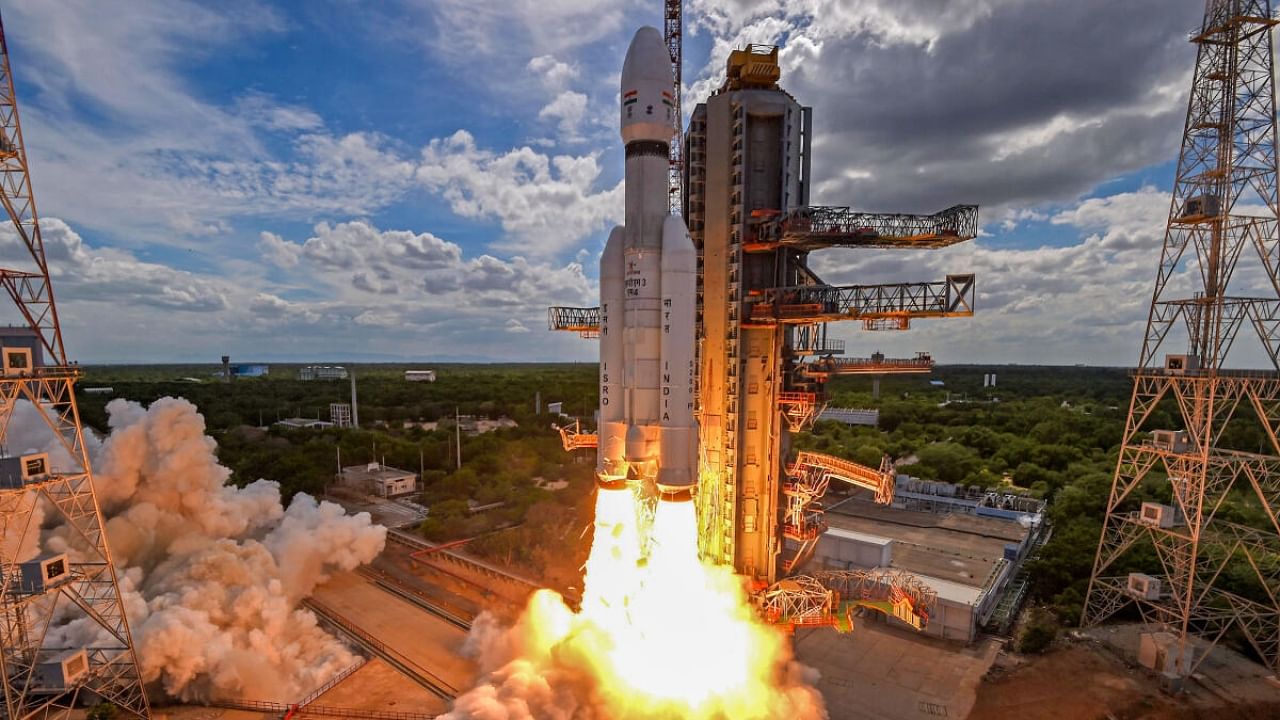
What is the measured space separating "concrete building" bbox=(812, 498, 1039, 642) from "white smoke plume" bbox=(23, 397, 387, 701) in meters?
23.7

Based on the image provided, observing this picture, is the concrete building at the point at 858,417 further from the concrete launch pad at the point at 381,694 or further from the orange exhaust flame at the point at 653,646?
the concrete launch pad at the point at 381,694

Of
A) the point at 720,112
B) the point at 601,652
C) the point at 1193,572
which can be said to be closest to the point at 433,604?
the point at 601,652

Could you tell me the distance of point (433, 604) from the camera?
29109mm

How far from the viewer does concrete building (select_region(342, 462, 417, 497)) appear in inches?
1933

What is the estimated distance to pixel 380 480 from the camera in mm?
49031

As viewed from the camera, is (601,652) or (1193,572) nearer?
(601,652)

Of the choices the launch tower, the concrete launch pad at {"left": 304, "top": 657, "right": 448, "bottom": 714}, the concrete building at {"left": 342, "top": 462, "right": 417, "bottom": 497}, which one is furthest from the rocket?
the concrete building at {"left": 342, "top": 462, "right": 417, "bottom": 497}

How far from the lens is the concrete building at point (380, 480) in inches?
1933

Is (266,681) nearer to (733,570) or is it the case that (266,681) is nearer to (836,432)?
(733,570)

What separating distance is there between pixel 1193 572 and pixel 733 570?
58.8 ft

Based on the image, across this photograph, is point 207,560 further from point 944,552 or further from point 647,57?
point 944,552

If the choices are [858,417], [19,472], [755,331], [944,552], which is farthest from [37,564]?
[858,417]

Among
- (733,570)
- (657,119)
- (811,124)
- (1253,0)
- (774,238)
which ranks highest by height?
(1253,0)

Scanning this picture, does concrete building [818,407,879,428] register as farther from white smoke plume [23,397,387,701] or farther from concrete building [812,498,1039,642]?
white smoke plume [23,397,387,701]
